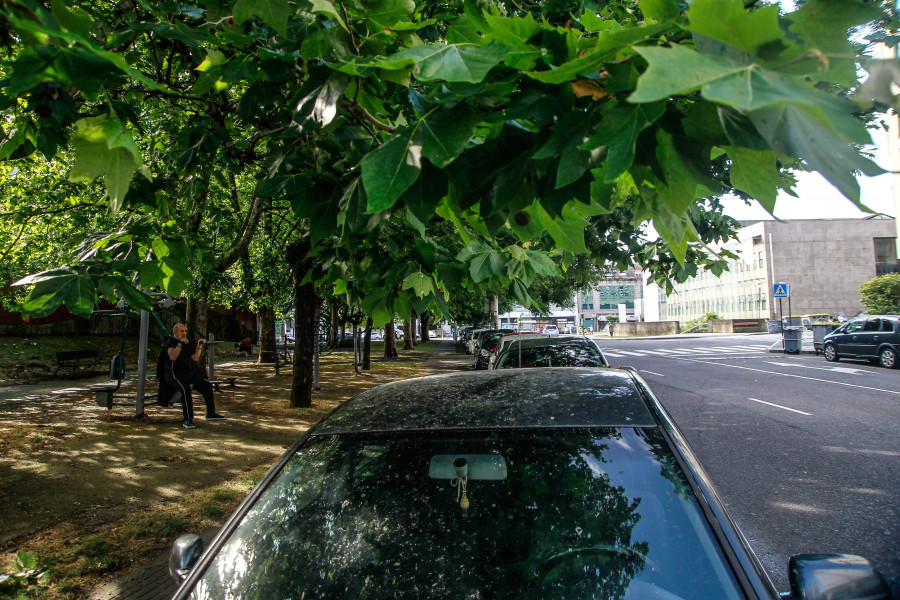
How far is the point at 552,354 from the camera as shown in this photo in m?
9.16

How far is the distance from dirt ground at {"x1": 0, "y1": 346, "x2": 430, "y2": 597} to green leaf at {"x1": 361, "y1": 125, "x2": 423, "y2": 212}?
4.15m

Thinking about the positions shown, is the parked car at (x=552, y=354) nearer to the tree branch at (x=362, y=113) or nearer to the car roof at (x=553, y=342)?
the car roof at (x=553, y=342)

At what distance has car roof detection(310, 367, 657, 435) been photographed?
2209 millimetres

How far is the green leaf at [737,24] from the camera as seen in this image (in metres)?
0.91

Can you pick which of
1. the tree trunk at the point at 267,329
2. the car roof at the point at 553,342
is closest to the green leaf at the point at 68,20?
the car roof at the point at 553,342

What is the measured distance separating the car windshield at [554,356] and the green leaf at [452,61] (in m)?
7.53

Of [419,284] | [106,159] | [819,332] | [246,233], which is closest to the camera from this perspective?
[106,159]

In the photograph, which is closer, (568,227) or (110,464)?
(568,227)

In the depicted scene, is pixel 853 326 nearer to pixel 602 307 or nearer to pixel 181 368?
pixel 181 368

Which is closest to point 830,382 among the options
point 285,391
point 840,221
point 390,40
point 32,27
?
point 285,391

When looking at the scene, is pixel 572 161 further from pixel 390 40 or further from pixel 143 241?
pixel 143 241

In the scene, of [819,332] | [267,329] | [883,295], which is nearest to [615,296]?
[883,295]

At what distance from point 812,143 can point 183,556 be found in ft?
7.41

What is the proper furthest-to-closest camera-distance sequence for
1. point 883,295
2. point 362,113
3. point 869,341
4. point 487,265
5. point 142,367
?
point 883,295
point 869,341
point 142,367
point 487,265
point 362,113
